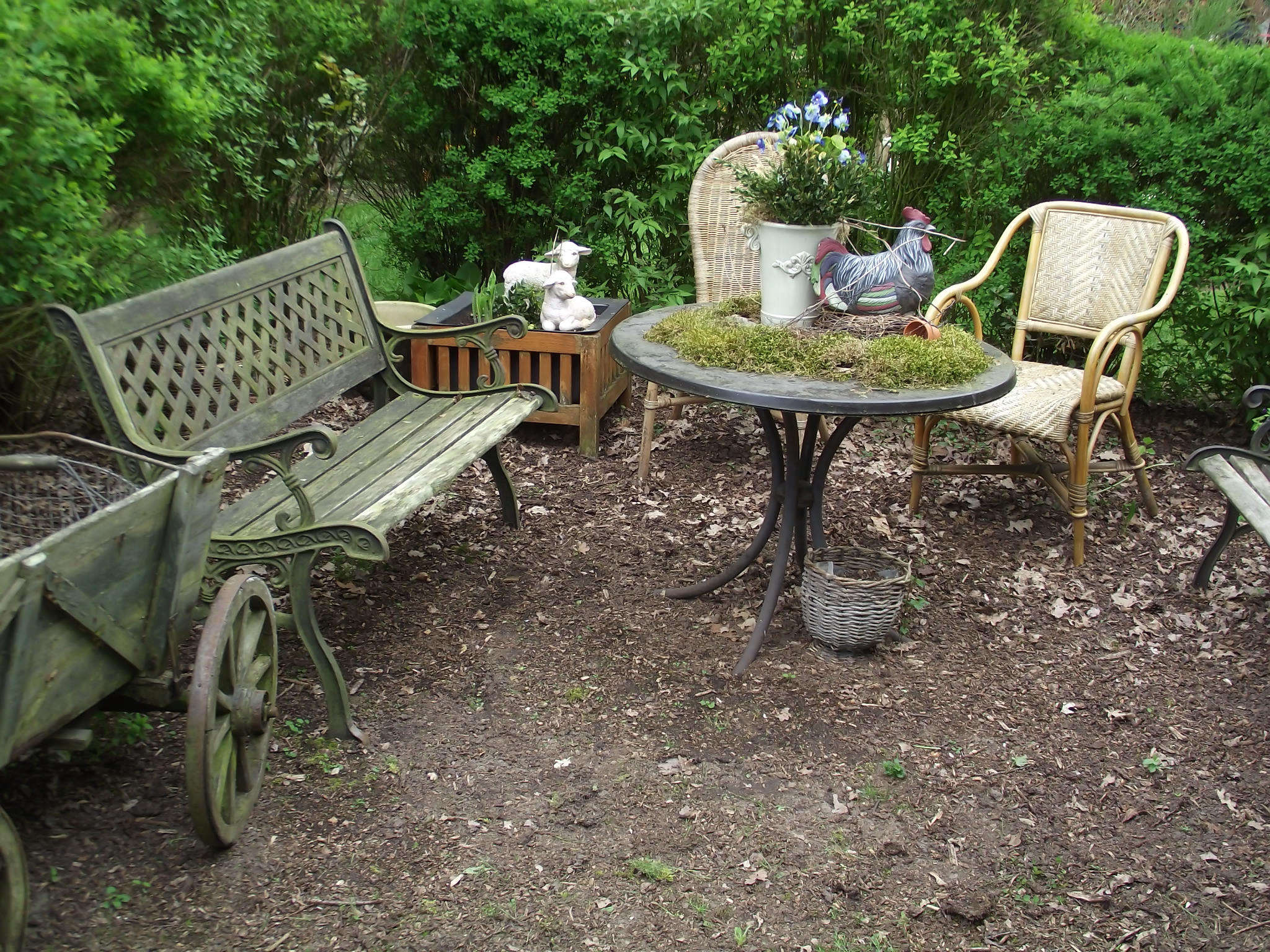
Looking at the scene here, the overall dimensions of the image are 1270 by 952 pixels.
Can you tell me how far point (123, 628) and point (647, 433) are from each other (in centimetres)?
288

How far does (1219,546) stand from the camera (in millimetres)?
4047

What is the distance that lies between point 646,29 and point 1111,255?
100 inches

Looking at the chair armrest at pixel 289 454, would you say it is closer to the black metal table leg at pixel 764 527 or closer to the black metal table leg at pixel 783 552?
the black metal table leg at pixel 764 527

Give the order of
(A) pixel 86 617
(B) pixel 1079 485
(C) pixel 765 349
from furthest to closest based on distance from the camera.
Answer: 1. (B) pixel 1079 485
2. (C) pixel 765 349
3. (A) pixel 86 617

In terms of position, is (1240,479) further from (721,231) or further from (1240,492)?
(721,231)

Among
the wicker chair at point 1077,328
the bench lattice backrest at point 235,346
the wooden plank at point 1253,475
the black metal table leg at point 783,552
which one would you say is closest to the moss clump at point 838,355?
the black metal table leg at point 783,552

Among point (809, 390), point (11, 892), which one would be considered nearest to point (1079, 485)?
point (809, 390)

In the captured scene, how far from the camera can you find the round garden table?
301 centimetres

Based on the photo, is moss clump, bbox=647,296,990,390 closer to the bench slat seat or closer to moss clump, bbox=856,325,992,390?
moss clump, bbox=856,325,992,390

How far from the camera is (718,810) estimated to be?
287 cm

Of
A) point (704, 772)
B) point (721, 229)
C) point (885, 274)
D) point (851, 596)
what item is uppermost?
point (885, 274)

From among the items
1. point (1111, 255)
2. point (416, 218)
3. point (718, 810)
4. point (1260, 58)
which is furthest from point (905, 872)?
point (416, 218)

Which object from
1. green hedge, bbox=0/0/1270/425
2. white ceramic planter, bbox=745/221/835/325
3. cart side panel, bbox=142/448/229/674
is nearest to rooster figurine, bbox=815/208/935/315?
white ceramic planter, bbox=745/221/835/325

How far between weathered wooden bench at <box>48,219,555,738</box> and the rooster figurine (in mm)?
1213
